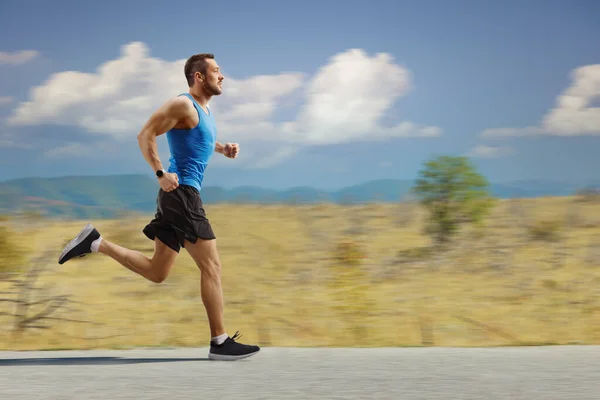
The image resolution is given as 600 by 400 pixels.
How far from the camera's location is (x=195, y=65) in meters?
5.51

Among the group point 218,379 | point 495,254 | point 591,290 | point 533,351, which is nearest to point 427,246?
point 495,254

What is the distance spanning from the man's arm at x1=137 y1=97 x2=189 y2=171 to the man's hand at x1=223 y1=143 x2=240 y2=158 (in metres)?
0.79

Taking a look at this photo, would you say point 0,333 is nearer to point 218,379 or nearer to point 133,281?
point 133,281

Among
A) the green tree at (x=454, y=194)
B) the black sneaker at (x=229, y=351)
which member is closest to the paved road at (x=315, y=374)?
the black sneaker at (x=229, y=351)

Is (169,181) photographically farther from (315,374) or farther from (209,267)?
(315,374)

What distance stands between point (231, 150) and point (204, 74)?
74 cm

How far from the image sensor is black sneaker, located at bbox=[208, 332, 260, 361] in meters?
5.15

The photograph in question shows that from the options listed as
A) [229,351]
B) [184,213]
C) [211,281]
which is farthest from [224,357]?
[184,213]

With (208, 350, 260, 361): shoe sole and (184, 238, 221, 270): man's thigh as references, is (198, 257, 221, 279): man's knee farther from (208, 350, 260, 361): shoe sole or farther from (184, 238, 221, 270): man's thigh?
(208, 350, 260, 361): shoe sole

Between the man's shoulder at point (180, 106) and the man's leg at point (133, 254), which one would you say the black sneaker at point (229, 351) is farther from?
the man's shoulder at point (180, 106)

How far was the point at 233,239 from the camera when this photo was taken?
13156 mm

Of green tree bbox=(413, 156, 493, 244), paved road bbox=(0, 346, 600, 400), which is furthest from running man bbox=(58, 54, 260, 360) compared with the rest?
green tree bbox=(413, 156, 493, 244)

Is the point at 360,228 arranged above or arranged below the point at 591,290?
above

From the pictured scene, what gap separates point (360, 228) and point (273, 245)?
2092mm
